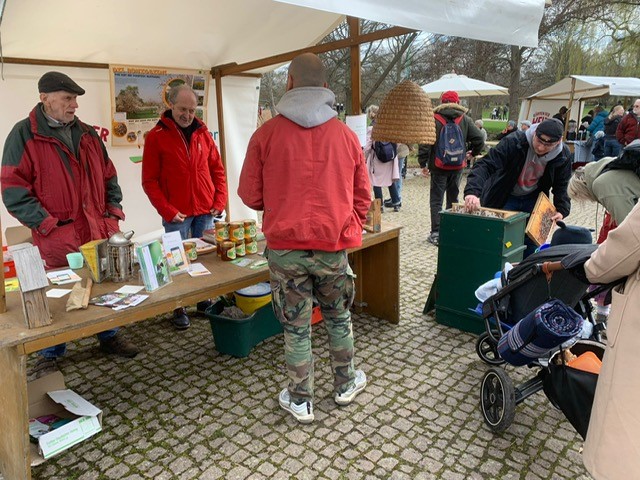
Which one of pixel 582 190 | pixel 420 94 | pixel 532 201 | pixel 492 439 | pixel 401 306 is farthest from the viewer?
pixel 401 306

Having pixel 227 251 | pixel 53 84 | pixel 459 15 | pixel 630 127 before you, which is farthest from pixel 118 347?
pixel 630 127

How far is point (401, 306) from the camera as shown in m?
4.27

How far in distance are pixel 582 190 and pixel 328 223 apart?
154 cm

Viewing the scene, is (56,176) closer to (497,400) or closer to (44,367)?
(44,367)

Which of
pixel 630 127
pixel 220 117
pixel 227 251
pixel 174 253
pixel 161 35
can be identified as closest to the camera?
pixel 174 253

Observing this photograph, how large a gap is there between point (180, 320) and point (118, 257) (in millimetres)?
1407

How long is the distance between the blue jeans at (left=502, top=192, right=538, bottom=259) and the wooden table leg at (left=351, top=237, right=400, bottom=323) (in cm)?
102

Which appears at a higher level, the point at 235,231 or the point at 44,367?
the point at 235,231

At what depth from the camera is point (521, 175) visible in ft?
12.2

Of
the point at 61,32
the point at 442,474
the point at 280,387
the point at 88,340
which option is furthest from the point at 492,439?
the point at 61,32

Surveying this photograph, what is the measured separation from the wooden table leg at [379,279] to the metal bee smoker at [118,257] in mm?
1995

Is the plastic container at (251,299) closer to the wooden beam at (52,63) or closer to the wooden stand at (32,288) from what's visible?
the wooden stand at (32,288)

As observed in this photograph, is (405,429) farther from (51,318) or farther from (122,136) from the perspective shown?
(122,136)

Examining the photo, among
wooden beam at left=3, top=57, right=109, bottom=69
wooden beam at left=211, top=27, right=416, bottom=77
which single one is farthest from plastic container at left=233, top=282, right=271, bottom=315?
wooden beam at left=3, top=57, right=109, bottom=69
